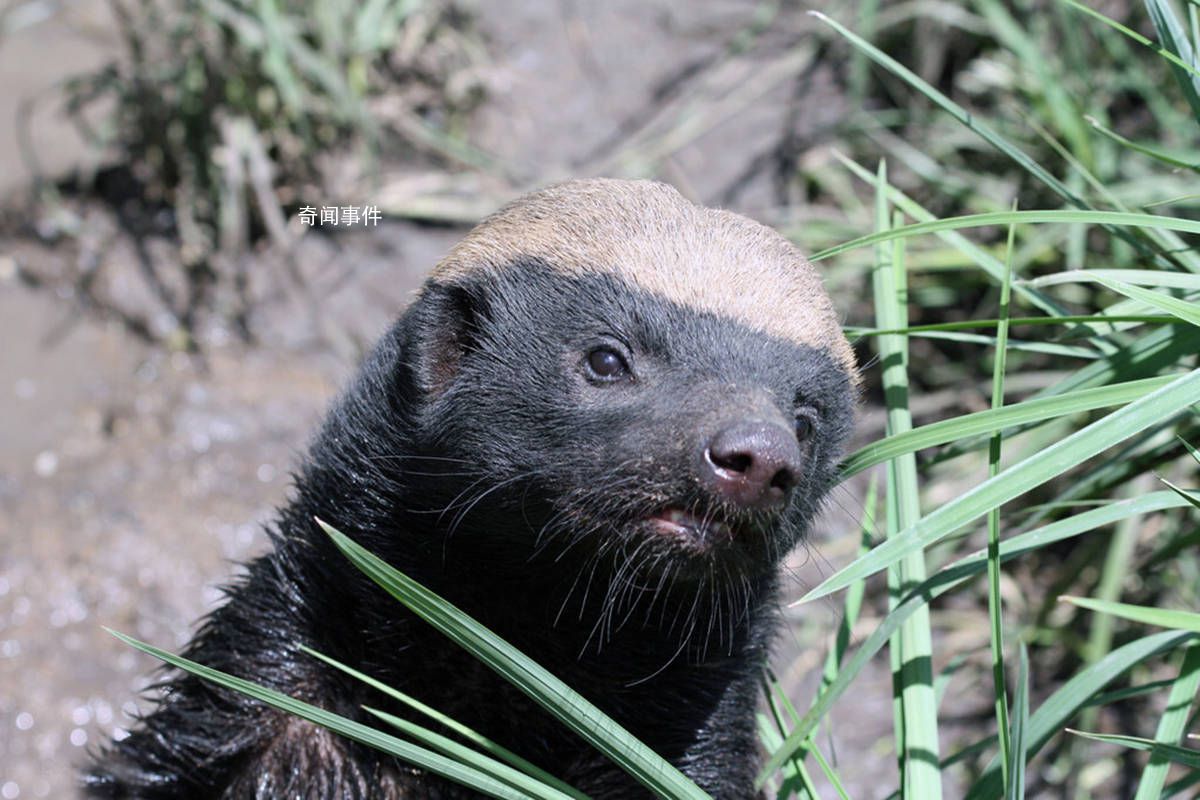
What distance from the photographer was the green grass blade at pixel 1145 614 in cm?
207

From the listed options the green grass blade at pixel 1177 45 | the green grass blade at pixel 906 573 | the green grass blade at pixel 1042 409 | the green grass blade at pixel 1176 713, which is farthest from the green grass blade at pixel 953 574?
the green grass blade at pixel 1177 45

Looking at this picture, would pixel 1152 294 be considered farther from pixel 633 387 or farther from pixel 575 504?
pixel 575 504

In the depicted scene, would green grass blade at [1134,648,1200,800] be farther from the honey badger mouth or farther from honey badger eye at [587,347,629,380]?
honey badger eye at [587,347,629,380]

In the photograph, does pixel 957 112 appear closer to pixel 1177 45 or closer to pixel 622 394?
pixel 1177 45

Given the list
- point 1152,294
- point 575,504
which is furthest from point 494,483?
point 1152,294

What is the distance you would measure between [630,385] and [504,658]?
0.59 metres

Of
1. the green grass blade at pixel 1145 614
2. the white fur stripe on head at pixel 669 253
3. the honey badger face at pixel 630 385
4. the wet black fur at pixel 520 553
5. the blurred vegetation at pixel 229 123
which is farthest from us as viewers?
the blurred vegetation at pixel 229 123

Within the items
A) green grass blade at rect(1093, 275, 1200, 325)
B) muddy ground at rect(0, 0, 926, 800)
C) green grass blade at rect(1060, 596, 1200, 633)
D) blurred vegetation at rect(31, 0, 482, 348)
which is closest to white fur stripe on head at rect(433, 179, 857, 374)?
green grass blade at rect(1093, 275, 1200, 325)

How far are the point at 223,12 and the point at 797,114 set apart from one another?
8.86 feet

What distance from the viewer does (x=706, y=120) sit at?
6.56m

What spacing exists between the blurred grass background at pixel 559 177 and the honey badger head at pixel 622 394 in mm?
1887

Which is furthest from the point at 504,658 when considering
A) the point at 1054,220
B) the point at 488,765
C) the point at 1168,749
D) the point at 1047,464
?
the point at 1054,220

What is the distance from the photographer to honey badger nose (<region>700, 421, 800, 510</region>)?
2.19 meters

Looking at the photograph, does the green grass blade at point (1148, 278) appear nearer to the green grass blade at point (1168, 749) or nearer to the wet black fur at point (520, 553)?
the wet black fur at point (520, 553)
